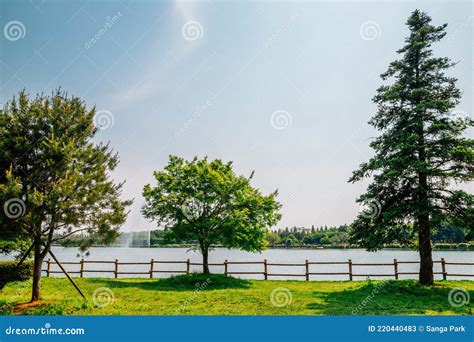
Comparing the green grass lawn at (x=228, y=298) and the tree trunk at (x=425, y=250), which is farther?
the tree trunk at (x=425, y=250)

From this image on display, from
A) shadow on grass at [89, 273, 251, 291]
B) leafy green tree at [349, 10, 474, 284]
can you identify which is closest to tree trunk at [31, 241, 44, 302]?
shadow on grass at [89, 273, 251, 291]

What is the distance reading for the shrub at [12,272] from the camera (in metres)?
16.0

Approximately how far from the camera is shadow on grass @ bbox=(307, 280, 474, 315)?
1131 cm

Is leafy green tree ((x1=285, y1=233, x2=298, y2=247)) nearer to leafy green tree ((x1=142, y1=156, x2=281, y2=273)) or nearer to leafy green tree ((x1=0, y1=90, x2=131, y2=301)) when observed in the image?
leafy green tree ((x1=142, y1=156, x2=281, y2=273))

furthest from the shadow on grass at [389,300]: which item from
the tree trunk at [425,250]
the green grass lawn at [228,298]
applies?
the tree trunk at [425,250]

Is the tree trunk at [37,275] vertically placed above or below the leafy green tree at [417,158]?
below

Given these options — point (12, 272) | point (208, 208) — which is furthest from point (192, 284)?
point (12, 272)

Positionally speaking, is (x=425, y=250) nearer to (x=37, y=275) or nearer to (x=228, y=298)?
(x=228, y=298)

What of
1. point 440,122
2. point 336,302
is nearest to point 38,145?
point 336,302

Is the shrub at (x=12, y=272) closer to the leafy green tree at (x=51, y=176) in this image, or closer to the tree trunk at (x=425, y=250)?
the leafy green tree at (x=51, y=176)

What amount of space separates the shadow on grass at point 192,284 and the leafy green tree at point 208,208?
5.62 feet

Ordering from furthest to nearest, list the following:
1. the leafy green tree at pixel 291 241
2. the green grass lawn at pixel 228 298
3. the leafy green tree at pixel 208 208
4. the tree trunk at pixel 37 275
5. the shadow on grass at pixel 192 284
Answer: the leafy green tree at pixel 291 241, the leafy green tree at pixel 208 208, the shadow on grass at pixel 192 284, the tree trunk at pixel 37 275, the green grass lawn at pixel 228 298

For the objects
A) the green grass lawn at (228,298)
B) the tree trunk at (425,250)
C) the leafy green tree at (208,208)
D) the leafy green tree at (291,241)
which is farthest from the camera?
the leafy green tree at (291,241)

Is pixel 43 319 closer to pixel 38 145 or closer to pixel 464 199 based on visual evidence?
pixel 38 145
